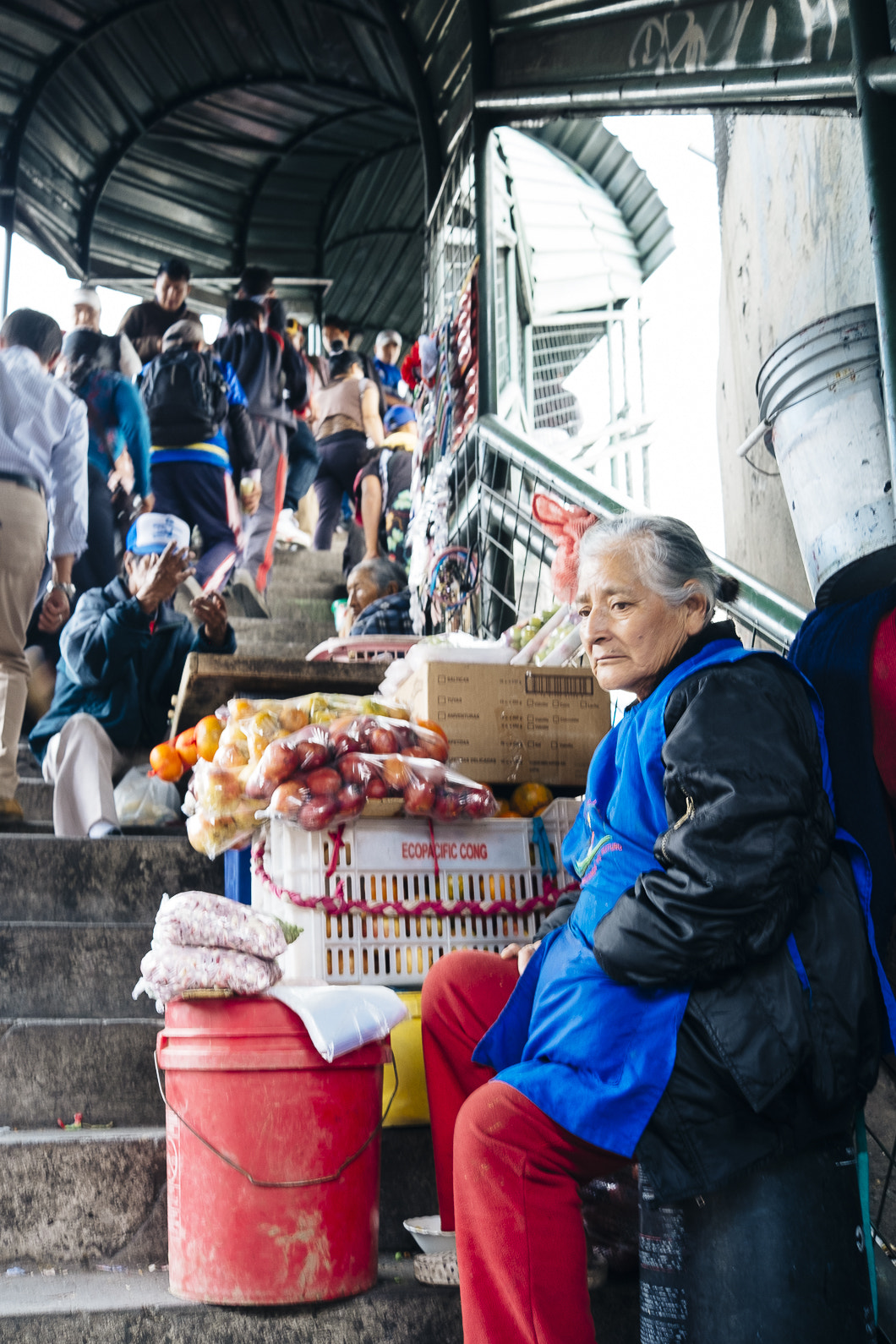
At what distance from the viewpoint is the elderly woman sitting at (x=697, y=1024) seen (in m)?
1.41

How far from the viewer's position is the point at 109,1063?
2377 millimetres

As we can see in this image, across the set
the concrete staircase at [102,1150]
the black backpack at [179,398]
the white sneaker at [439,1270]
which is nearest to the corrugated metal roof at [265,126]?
the black backpack at [179,398]

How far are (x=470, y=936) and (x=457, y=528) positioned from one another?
279cm

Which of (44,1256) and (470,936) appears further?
(470,936)

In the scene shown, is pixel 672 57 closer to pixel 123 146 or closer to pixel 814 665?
pixel 814 665

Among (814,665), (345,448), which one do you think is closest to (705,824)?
(814,665)

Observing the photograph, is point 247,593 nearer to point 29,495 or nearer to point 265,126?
point 29,495

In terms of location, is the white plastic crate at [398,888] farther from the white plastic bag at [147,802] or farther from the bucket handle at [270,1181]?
the white plastic bag at [147,802]

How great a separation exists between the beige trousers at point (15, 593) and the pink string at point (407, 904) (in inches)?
52.8

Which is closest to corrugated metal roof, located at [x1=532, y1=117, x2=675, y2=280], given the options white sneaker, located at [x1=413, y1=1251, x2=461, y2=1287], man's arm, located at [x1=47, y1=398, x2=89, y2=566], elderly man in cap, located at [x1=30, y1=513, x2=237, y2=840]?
man's arm, located at [x1=47, y1=398, x2=89, y2=566]

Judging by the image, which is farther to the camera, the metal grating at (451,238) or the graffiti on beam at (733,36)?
the metal grating at (451,238)

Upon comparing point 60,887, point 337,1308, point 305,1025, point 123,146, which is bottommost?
point 337,1308

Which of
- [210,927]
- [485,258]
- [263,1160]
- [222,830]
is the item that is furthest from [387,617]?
[263,1160]

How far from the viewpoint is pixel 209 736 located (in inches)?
121
